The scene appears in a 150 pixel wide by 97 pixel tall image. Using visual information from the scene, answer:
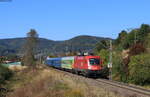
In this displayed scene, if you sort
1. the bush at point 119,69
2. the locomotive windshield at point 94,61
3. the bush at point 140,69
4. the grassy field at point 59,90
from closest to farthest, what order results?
the grassy field at point 59,90
the bush at point 140,69
the bush at point 119,69
the locomotive windshield at point 94,61

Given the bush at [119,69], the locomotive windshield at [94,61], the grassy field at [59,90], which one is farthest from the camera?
the locomotive windshield at [94,61]

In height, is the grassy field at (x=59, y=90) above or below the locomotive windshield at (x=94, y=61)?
below

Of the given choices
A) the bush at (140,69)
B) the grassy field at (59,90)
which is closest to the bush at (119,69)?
the bush at (140,69)

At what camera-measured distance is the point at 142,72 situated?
3791 centimetres

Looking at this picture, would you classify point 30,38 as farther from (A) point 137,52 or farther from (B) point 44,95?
(B) point 44,95

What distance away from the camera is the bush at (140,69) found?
37.8m

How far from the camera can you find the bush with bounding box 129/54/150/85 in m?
37.8

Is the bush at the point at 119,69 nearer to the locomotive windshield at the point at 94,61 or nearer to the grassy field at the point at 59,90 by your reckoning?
the locomotive windshield at the point at 94,61

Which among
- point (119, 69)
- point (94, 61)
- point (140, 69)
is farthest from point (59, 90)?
point (94, 61)

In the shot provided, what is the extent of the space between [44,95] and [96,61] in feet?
86.8

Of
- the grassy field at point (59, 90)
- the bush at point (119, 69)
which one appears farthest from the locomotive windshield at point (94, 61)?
the grassy field at point (59, 90)

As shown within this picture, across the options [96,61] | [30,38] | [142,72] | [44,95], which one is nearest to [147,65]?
[142,72]

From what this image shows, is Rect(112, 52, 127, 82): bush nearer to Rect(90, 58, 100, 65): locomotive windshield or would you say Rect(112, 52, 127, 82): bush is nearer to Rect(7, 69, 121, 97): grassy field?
Rect(90, 58, 100, 65): locomotive windshield

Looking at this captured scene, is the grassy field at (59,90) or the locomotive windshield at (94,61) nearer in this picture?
the grassy field at (59,90)
